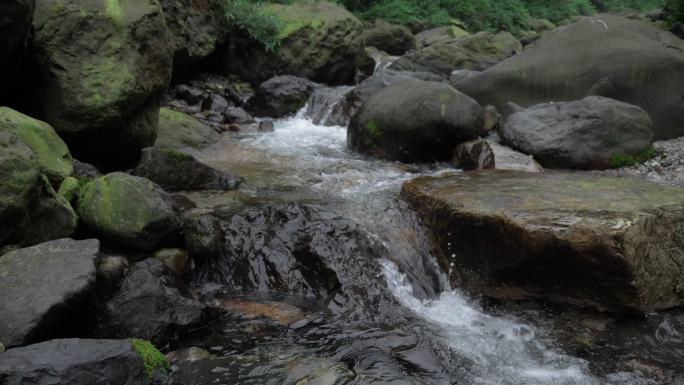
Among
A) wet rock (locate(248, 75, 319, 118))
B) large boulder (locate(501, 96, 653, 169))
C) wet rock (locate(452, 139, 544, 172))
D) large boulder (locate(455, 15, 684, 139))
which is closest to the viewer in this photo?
wet rock (locate(452, 139, 544, 172))

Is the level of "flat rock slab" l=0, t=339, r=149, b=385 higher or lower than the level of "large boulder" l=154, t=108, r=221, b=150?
higher

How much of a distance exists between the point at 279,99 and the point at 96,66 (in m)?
5.98

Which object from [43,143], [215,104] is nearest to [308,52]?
[215,104]

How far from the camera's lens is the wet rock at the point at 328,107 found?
11.0 meters

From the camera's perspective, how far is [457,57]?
1490 cm

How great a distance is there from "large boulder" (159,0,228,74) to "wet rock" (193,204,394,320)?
7191 millimetres

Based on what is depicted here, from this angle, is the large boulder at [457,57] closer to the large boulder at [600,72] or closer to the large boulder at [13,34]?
the large boulder at [600,72]

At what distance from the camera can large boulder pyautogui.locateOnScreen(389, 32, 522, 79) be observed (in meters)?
14.8

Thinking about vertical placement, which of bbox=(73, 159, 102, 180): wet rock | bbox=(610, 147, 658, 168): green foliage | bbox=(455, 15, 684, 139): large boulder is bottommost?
bbox=(73, 159, 102, 180): wet rock

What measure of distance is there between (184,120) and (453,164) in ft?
14.2

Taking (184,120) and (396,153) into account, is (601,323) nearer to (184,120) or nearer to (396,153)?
(396,153)

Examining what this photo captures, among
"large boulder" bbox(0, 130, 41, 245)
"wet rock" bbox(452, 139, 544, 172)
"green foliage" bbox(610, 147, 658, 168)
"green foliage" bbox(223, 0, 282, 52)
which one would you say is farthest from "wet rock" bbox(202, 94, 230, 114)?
"large boulder" bbox(0, 130, 41, 245)

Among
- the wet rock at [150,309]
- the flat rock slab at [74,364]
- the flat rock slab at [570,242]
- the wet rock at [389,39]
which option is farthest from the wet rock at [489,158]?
the wet rock at [389,39]

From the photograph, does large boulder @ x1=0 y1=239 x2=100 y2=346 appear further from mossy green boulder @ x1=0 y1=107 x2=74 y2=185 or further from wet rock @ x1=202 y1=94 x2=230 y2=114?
wet rock @ x1=202 y1=94 x2=230 y2=114
